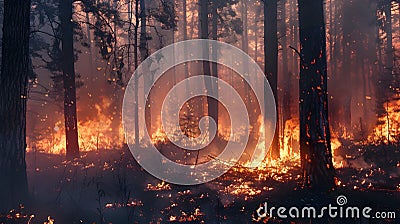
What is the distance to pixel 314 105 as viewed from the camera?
7062 millimetres

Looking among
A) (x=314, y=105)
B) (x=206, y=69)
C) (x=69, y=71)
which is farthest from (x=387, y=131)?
(x=69, y=71)

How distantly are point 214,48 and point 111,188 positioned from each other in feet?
39.5

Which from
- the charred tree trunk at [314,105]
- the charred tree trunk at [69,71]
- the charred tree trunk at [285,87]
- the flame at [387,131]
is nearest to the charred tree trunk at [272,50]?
the charred tree trunk at [285,87]

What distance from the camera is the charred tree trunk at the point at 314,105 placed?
6.99 m

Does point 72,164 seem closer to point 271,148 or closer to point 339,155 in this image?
point 271,148

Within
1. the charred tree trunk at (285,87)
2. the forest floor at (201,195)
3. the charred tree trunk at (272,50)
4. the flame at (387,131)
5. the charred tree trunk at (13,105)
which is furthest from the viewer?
the charred tree trunk at (285,87)

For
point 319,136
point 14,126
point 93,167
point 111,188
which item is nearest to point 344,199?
point 319,136

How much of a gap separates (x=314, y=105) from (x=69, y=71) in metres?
9.92

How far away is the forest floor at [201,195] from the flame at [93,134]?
643 centimetres

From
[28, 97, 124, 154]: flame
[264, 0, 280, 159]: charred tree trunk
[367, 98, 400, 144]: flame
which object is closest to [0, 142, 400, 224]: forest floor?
[264, 0, 280, 159]: charred tree trunk

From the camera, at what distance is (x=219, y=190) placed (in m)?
8.04
